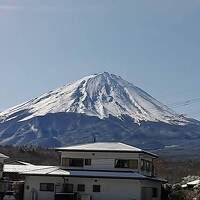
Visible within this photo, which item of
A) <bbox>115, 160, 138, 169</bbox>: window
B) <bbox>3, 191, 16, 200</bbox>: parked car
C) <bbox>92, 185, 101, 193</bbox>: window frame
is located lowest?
<bbox>3, 191, 16, 200</bbox>: parked car

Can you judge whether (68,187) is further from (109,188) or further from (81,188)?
(109,188)

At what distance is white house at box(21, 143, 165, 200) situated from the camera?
47219mm

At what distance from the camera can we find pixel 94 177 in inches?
1863

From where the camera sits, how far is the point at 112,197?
4716 centimetres

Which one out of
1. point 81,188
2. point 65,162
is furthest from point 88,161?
point 81,188

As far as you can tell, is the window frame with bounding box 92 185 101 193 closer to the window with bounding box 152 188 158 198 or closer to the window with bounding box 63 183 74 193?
the window with bounding box 63 183 74 193

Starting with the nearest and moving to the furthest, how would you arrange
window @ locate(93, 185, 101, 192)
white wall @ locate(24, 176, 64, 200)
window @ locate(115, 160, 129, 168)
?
1. window @ locate(93, 185, 101, 192)
2. white wall @ locate(24, 176, 64, 200)
3. window @ locate(115, 160, 129, 168)

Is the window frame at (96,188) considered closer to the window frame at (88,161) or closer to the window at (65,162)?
the window frame at (88,161)

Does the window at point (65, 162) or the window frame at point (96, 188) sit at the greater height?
the window at point (65, 162)

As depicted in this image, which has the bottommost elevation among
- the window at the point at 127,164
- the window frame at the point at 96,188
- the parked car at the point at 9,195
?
the parked car at the point at 9,195

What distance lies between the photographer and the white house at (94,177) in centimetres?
4722

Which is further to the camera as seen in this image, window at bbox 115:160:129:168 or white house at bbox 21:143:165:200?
window at bbox 115:160:129:168

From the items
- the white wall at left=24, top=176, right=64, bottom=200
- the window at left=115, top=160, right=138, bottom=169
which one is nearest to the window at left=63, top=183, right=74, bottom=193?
the white wall at left=24, top=176, right=64, bottom=200

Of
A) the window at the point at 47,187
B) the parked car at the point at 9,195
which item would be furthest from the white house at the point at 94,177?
the parked car at the point at 9,195
